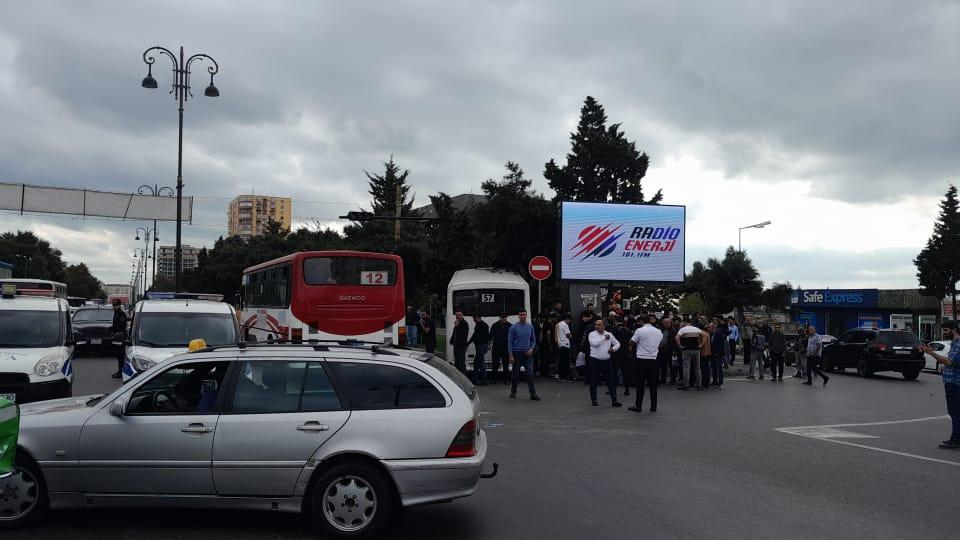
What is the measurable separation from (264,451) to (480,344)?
12.4m

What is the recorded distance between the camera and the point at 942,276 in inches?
2194

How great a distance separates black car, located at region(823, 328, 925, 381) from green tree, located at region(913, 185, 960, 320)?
3214 centimetres

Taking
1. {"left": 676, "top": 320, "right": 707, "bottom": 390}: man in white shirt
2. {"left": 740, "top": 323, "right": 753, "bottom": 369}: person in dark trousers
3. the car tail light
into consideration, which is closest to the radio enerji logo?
{"left": 740, "top": 323, "right": 753, "bottom": 369}: person in dark trousers

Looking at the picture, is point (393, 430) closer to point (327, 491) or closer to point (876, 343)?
point (327, 491)

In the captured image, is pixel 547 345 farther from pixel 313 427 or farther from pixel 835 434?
pixel 313 427

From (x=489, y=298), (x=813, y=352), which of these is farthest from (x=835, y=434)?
(x=489, y=298)

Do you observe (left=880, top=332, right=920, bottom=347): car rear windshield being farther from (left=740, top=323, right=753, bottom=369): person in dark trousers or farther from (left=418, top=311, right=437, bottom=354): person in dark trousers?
(left=418, top=311, right=437, bottom=354): person in dark trousers

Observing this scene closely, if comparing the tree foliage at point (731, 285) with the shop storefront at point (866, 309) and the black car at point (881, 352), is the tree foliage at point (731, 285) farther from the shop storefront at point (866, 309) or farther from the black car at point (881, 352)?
the black car at point (881, 352)

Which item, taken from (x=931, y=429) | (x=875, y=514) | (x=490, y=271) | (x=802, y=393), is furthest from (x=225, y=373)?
(x=490, y=271)

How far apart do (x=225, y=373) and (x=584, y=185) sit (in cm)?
4661

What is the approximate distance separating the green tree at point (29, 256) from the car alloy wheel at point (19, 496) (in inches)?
4026

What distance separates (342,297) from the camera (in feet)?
61.2

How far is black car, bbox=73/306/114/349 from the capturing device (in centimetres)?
2427

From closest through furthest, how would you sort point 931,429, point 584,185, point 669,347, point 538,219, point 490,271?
point 931,429, point 669,347, point 490,271, point 538,219, point 584,185
